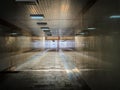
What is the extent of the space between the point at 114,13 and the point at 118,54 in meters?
0.63

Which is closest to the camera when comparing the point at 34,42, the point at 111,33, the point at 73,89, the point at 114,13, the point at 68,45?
the point at 114,13

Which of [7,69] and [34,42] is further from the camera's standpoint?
[34,42]

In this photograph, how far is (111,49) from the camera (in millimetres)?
2852

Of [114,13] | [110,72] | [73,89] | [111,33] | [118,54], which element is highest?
[114,13]

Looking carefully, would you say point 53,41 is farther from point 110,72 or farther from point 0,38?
point 110,72

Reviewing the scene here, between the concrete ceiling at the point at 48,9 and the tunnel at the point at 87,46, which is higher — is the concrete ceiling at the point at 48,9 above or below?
above

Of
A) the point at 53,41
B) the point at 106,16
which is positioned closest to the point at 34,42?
the point at 53,41

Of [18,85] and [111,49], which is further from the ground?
[111,49]

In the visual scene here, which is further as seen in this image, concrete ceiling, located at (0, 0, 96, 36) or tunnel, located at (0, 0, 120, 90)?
concrete ceiling, located at (0, 0, 96, 36)

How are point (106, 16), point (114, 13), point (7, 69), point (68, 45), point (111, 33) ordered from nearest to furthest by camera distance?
point (114, 13) < point (111, 33) < point (106, 16) < point (7, 69) < point (68, 45)

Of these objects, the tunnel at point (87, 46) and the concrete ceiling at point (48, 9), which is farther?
the concrete ceiling at point (48, 9)

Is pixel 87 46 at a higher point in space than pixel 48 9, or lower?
lower

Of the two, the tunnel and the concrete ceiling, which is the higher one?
the concrete ceiling

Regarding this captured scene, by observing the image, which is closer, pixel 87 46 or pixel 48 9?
pixel 87 46
